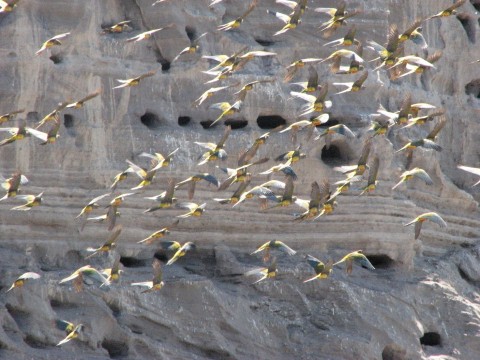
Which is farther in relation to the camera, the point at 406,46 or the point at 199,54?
the point at 406,46

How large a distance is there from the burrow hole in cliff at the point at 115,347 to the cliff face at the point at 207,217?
2cm

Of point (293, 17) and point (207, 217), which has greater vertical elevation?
point (293, 17)

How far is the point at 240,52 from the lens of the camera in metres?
29.0

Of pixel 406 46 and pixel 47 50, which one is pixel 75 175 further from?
pixel 406 46

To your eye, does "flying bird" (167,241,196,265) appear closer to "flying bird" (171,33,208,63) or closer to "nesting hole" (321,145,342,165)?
"flying bird" (171,33,208,63)

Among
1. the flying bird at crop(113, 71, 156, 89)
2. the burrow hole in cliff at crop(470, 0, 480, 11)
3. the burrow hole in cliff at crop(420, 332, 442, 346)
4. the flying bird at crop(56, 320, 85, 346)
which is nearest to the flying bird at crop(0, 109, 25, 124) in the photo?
the flying bird at crop(113, 71, 156, 89)

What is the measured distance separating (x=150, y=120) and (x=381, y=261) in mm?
3965

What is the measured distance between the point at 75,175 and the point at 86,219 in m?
0.66

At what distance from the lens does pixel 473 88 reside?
33.7m

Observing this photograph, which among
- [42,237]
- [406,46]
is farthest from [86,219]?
[406,46]

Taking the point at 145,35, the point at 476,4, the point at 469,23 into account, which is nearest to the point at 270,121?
the point at 145,35

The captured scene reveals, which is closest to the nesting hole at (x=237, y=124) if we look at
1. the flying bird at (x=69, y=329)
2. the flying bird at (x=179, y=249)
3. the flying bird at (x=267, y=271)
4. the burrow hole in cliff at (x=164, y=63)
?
the burrow hole in cliff at (x=164, y=63)

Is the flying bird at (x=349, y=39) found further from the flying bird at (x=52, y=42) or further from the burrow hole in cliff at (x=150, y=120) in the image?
the flying bird at (x=52, y=42)

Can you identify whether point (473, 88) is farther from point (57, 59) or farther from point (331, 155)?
point (57, 59)
